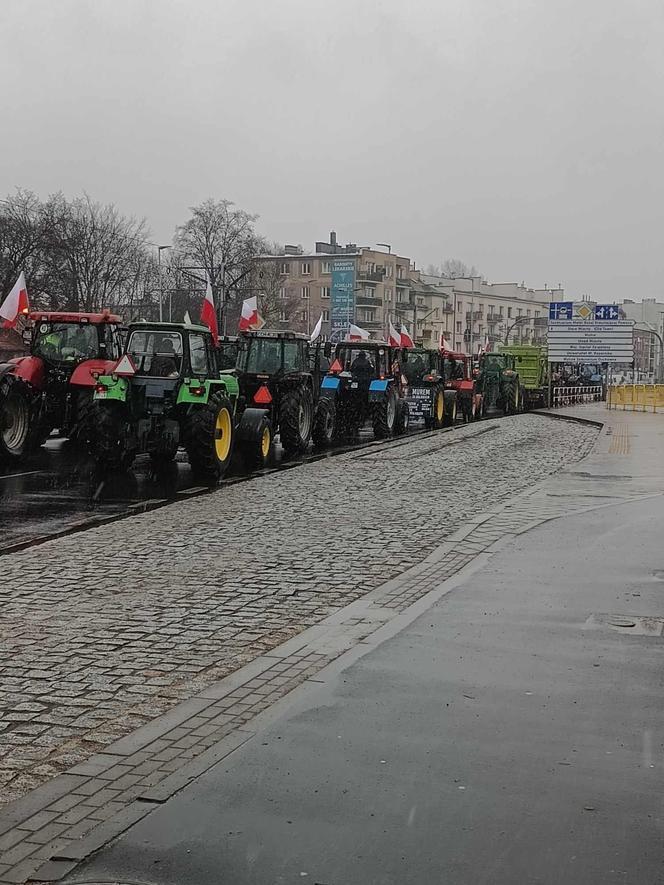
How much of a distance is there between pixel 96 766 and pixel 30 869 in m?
1.07

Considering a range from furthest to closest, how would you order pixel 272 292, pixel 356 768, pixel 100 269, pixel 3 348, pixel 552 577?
pixel 272 292 < pixel 100 269 < pixel 3 348 < pixel 552 577 < pixel 356 768

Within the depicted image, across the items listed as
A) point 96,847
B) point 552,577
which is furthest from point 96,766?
point 552,577

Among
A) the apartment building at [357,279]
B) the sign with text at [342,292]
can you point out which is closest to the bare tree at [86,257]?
the sign with text at [342,292]

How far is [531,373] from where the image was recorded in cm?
5500

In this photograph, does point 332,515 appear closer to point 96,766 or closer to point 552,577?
point 552,577

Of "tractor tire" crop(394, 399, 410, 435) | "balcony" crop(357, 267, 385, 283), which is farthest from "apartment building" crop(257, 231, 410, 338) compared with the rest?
"tractor tire" crop(394, 399, 410, 435)

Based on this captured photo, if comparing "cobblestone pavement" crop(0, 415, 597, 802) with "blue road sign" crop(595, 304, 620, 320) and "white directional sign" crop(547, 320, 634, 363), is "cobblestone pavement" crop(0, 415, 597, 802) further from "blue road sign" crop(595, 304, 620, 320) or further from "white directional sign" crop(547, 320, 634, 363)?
"blue road sign" crop(595, 304, 620, 320)

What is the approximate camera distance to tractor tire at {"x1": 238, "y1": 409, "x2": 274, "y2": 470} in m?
20.2

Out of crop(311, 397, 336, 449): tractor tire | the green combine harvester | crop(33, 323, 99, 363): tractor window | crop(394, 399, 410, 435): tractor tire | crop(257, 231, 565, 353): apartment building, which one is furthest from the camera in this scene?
crop(257, 231, 565, 353): apartment building

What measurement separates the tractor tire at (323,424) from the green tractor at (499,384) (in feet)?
78.6

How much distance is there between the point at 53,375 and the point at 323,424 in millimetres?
6454

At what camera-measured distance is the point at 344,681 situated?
6.61 metres

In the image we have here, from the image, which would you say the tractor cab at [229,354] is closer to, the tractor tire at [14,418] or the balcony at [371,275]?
the tractor tire at [14,418]

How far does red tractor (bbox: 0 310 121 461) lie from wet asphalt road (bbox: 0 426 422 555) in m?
0.54
